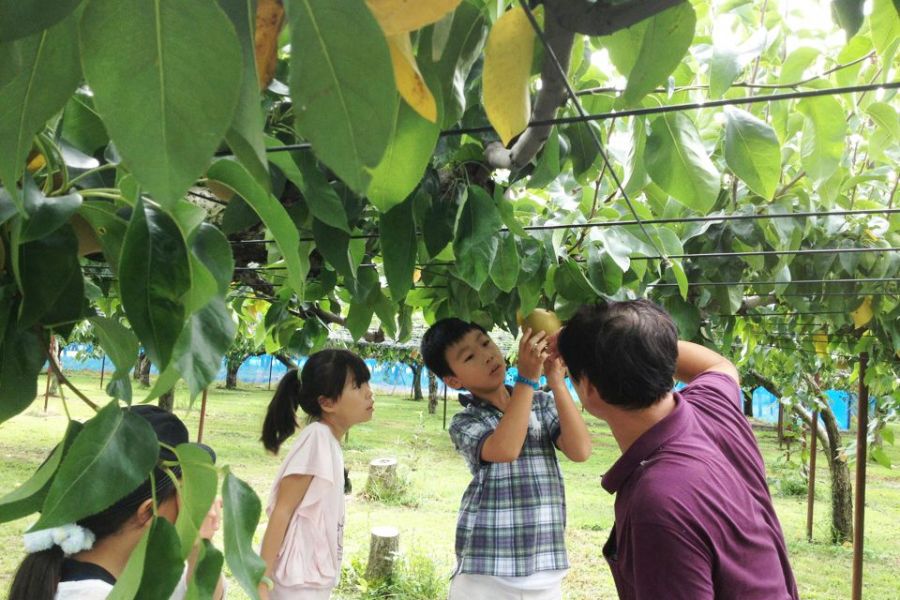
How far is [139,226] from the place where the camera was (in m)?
0.37

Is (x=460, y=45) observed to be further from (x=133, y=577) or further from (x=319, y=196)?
(x=133, y=577)

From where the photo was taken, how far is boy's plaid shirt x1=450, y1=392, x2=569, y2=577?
1564 mm

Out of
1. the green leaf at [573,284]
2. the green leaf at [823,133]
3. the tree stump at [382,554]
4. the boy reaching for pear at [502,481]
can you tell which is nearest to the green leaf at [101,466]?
the green leaf at [823,133]

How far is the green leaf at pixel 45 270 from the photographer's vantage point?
42 centimetres

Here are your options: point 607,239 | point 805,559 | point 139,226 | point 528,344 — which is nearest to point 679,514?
point 607,239

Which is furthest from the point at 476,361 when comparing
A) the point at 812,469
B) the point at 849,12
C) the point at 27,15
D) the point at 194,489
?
the point at 812,469

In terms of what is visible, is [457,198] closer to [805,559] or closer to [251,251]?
[251,251]

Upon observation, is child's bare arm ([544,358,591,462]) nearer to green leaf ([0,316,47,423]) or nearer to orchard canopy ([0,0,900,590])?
orchard canopy ([0,0,900,590])

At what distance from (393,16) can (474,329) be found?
1.40 meters

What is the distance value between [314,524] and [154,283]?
149 centimetres

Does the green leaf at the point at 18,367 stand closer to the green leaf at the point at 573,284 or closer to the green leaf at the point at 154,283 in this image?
the green leaf at the point at 154,283

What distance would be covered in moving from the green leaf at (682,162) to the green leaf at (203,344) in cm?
42

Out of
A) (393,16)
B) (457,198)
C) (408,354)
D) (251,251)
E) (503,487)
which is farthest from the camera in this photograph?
(408,354)

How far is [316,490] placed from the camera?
1.77 m
